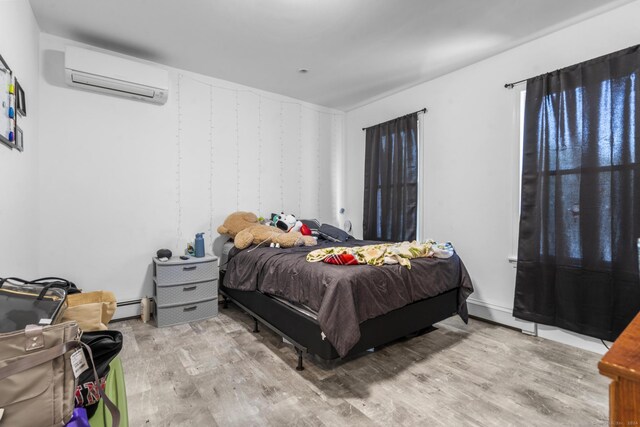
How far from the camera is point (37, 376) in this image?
852 mm

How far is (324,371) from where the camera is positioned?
2.14 m

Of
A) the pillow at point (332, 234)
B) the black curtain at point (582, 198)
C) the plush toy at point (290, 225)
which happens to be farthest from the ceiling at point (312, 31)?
the pillow at point (332, 234)

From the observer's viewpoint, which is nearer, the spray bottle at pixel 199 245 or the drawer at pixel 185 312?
the drawer at pixel 185 312

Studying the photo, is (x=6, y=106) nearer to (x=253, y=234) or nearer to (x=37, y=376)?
(x=37, y=376)

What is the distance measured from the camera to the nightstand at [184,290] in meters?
2.93

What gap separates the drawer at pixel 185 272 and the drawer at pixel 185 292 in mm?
49

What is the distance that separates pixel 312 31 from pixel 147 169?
2.15 meters

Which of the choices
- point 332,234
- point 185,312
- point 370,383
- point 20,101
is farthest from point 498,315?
point 20,101

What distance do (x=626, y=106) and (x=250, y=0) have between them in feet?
9.39

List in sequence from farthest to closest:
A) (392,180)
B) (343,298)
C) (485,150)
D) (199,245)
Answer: (392,180) < (199,245) < (485,150) < (343,298)

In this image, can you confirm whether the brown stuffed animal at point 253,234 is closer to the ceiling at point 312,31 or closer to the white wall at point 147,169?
the white wall at point 147,169

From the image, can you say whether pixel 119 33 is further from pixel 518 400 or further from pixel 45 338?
pixel 518 400

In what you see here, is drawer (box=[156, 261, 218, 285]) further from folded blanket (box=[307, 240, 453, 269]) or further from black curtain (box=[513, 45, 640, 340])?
black curtain (box=[513, 45, 640, 340])

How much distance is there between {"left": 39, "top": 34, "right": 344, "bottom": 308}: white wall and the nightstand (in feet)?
1.40
